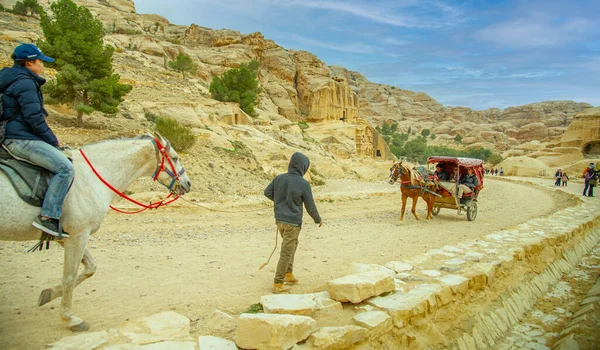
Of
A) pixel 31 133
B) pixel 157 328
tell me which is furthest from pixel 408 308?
pixel 31 133

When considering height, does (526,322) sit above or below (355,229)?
below

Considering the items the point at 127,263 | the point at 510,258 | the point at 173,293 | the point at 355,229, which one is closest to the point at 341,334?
the point at 173,293

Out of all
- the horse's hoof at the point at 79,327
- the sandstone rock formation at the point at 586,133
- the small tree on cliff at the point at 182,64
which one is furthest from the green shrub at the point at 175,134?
the sandstone rock formation at the point at 586,133

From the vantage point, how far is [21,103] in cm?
345

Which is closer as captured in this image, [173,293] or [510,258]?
[173,293]

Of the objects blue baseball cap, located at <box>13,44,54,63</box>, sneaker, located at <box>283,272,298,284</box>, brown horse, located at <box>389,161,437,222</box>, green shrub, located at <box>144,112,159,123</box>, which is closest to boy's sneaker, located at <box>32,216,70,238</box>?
blue baseball cap, located at <box>13,44,54,63</box>

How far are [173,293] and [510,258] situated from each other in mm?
6555

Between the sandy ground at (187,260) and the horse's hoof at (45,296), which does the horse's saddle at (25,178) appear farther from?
the sandy ground at (187,260)

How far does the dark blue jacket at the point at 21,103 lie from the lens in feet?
11.3

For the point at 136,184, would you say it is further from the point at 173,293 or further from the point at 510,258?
the point at 510,258

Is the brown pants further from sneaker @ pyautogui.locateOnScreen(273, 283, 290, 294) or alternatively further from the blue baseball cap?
the blue baseball cap

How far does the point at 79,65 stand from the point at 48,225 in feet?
55.0

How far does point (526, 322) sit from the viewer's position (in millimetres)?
7043

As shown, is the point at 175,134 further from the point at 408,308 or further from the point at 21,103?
the point at 408,308
